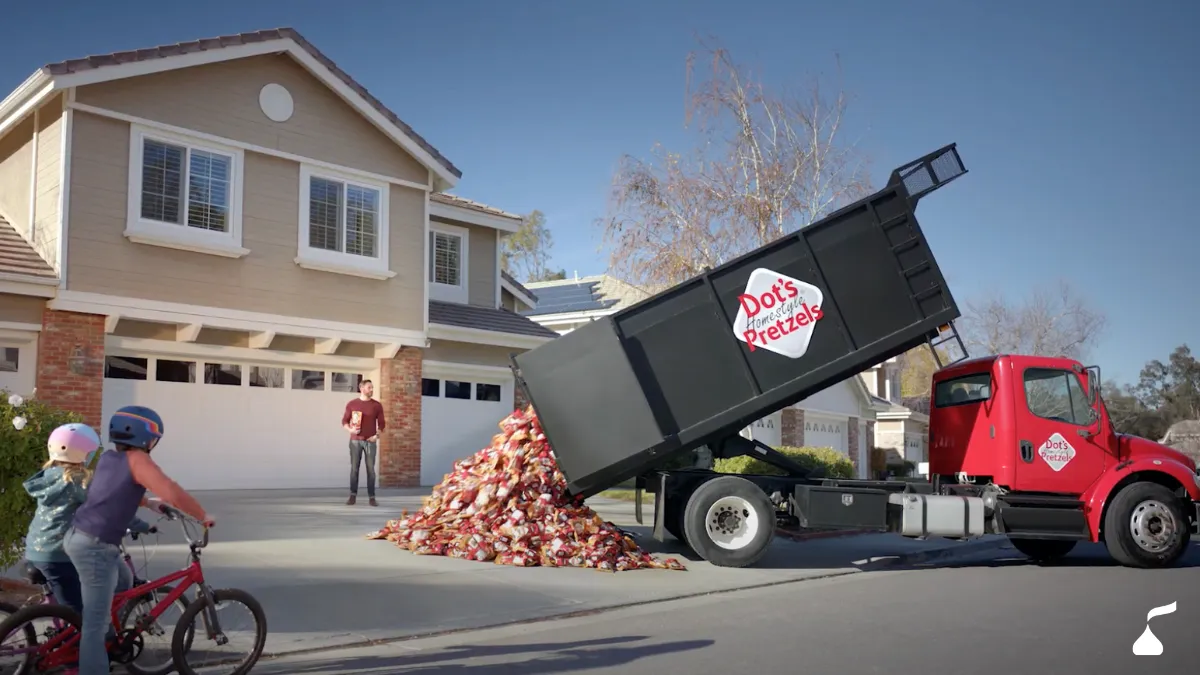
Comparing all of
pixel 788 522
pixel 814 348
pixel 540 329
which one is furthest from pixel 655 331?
pixel 540 329

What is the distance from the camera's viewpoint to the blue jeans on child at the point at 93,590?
5.20 m

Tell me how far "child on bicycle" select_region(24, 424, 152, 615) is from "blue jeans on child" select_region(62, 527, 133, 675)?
29 cm

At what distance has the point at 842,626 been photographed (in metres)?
7.93

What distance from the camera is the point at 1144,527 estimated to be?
11414mm

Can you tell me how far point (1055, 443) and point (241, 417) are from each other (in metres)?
12.6

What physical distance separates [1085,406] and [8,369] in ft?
45.7

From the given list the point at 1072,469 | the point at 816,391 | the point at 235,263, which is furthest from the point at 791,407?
the point at 816,391

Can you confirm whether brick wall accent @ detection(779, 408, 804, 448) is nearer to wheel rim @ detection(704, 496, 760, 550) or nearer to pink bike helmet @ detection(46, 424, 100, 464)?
wheel rim @ detection(704, 496, 760, 550)

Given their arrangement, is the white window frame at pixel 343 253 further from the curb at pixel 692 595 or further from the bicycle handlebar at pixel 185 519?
the bicycle handlebar at pixel 185 519

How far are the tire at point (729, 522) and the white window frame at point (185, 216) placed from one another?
915 centimetres

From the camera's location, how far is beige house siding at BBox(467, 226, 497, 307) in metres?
22.2

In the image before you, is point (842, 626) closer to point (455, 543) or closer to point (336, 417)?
point (455, 543)

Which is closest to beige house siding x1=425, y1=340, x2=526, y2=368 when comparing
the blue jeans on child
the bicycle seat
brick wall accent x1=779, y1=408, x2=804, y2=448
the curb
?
the curb

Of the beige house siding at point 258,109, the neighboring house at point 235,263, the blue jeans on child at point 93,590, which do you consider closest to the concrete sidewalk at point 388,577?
the blue jeans on child at point 93,590
